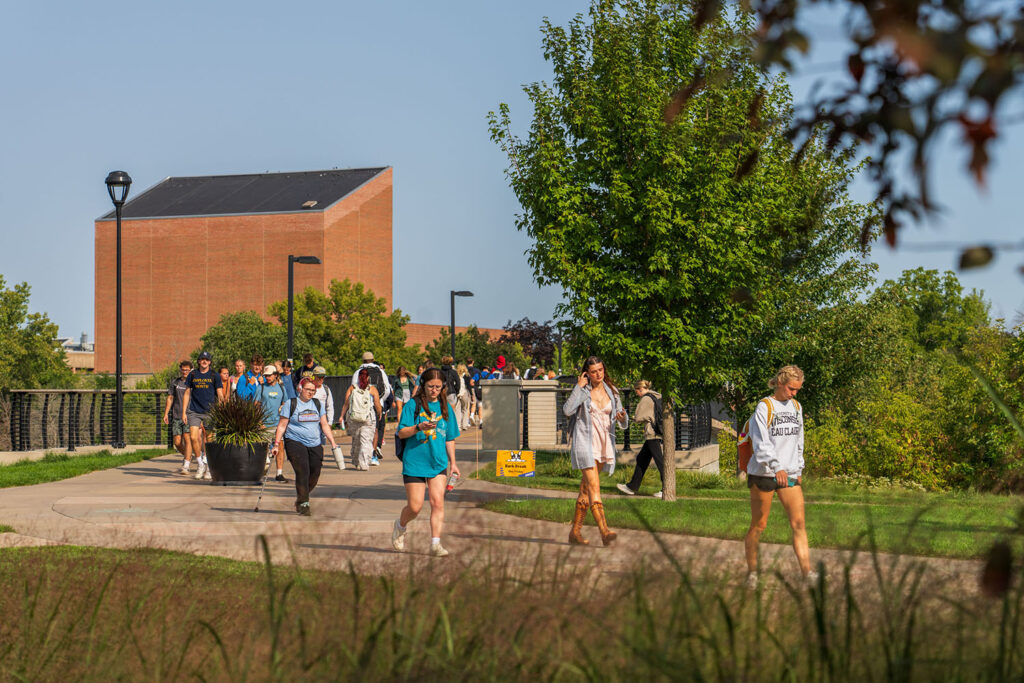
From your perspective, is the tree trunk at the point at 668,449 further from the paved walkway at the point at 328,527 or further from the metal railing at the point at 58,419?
the metal railing at the point at 58,419

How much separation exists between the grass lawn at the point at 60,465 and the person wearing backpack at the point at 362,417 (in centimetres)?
436

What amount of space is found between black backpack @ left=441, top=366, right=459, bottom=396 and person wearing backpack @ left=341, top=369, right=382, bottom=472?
5.45m

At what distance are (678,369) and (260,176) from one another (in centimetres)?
7736

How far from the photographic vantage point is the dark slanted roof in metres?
82.5

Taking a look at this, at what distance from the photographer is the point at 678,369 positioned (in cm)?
1586

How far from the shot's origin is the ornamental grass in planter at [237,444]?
16.8 meters

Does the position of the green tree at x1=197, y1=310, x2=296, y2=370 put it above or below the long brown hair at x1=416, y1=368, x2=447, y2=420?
above

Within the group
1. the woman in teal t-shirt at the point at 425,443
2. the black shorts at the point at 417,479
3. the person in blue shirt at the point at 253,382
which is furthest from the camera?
the person in blue shirt at the point at 253,382

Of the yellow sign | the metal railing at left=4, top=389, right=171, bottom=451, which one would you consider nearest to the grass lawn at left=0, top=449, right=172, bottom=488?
the metal railing at left=4, top=389, right=171, bottom=451

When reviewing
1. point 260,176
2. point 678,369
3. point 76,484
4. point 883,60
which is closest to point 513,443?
point 678,369

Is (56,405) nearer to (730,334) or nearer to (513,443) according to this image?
(513,443)

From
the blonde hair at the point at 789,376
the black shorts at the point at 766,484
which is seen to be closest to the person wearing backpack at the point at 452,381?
the blonde hair at the point at 789,376

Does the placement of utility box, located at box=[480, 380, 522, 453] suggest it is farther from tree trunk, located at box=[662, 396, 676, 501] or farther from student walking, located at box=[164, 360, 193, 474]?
student walking, located at box=[164, 360, 193, 474]

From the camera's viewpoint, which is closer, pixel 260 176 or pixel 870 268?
pixel 870 268
